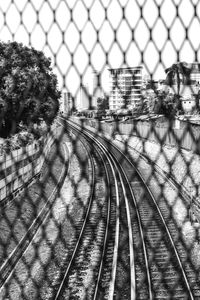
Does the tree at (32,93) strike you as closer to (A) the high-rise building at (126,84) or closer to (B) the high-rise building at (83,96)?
(B) the high-rise building at (83,96)

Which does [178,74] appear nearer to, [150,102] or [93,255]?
[150,102]

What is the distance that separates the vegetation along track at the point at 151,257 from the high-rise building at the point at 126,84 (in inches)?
51.6

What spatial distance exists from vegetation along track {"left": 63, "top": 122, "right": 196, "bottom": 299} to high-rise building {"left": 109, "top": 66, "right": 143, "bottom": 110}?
1312 millimetres

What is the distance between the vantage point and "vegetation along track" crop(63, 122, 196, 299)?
20.6 feet

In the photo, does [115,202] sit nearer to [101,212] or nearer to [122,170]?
[101,212]

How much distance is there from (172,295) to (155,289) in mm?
246

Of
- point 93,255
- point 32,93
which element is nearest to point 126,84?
point 32,93

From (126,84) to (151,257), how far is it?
4.98 meters

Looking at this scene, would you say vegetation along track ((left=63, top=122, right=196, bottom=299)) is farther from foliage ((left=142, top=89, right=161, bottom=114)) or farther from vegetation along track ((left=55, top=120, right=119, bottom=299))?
foliage ((left=142, top=89, right=161, bottom=114))

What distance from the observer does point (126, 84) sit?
3.10 meters

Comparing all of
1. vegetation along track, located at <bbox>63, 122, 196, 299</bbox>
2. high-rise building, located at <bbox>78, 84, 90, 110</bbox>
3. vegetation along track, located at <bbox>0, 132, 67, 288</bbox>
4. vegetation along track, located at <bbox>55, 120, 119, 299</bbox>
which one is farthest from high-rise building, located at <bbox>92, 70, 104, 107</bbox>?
vegetation along track, located at <bbox>0, 132, 67, 288</bbox>

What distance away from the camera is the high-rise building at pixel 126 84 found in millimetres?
3035

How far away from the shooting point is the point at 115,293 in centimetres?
620

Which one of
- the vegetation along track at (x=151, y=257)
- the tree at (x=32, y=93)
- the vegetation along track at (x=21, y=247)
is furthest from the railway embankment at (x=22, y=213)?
the vegetation along track at (x=151, y=257)
